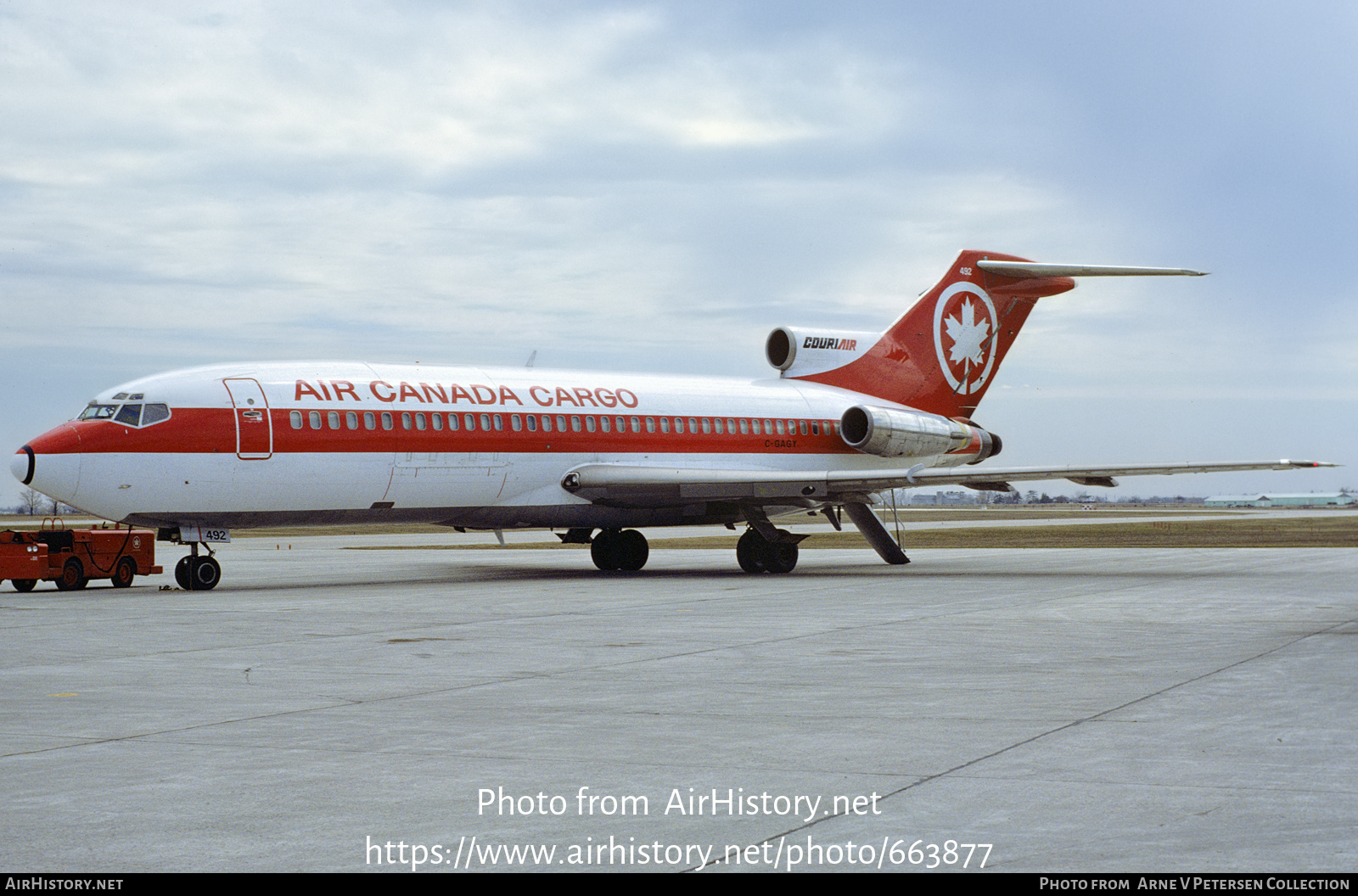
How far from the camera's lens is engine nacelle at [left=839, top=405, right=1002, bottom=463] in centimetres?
3170

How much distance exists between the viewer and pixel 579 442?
27.6 m

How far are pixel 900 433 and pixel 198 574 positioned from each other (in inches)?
634

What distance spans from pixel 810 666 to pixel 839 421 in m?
21.1

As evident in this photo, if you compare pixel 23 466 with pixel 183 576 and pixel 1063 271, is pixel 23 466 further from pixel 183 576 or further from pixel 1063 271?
pixel 1063 271

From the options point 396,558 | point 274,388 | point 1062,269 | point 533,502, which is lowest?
point 396,558

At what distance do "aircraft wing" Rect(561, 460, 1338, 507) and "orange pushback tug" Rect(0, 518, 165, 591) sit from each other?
824 cm

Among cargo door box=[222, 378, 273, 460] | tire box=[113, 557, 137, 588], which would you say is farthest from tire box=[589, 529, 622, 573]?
tire box=[113, 557, 137, 588]

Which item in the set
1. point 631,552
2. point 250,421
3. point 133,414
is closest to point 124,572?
point 133,414

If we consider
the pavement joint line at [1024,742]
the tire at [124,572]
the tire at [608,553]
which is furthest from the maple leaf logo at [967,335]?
the pavement joint line at [1024,742]

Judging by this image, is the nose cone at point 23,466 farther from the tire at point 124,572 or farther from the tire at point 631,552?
the tire at point 631,552

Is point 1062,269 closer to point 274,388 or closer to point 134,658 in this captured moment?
point 274,388

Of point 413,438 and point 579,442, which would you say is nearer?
point 413,438

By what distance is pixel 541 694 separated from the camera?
1051 cm
